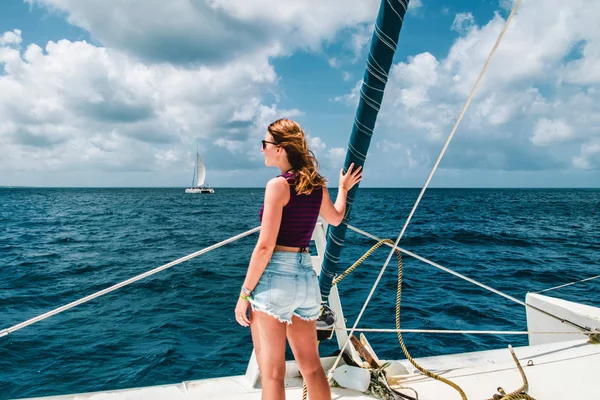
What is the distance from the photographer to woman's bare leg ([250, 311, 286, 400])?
1875mm

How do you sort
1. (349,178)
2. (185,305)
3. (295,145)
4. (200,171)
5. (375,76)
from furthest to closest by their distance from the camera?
(200,171) < (185,305) < (349,178) < (375,76) < (295,145)

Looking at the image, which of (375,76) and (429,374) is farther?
(429,374)

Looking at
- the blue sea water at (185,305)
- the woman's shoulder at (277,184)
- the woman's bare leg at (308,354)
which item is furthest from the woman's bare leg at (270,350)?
the blue sea water at (185,305)

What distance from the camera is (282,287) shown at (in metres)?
1.83

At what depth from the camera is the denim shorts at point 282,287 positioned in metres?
1.82

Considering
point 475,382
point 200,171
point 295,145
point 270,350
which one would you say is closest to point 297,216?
point 295,145

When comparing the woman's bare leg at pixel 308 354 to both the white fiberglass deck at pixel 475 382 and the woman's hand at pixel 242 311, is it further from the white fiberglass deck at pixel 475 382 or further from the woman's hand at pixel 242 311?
the white fiberglass deck at pixel 475 382

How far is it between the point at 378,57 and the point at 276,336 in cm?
150

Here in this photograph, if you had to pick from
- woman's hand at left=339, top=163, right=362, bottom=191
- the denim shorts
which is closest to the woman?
the denim shorts

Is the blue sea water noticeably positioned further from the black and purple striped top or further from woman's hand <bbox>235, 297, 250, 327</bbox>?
the black and purple striped top

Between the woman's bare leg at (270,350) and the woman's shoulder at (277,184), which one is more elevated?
the woman's shoulder at (277,184)

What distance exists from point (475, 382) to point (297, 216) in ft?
6.58

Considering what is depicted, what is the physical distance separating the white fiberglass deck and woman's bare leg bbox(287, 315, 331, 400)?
0.56 meters

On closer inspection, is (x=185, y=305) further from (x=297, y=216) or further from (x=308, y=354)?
(x=297, y=216)
